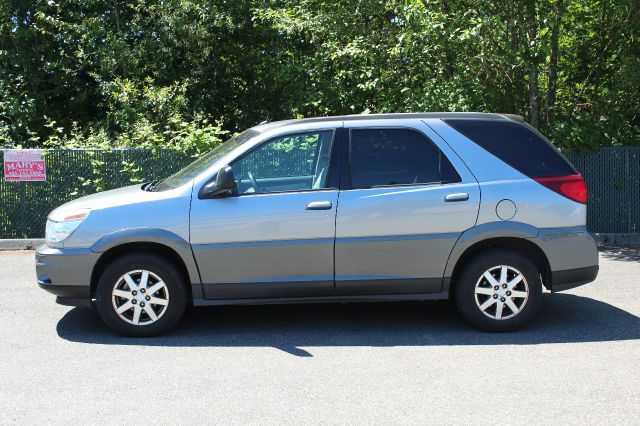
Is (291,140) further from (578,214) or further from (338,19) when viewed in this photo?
(338,19)

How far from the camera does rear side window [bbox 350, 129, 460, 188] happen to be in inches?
264

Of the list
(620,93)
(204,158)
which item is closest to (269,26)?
(620,93)

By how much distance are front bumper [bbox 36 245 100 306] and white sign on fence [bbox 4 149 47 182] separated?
6.27 metres

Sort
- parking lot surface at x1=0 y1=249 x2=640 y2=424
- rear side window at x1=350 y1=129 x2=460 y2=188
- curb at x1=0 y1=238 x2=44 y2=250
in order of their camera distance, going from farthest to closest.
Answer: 1. curb at x1=0 y1=238 x2=44 y2=250
2. rear side window at x1=350 y1=129 x2=460 y2=188
3. parking lot surface at x1=0 y1=249 x2=640 y2=424

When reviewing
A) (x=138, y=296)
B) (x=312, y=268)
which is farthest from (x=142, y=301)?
(x=312, y=268)

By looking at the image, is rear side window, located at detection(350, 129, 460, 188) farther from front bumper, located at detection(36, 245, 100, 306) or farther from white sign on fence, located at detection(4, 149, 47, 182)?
white sign on fence, located at detection(4, 149, 47, 182)

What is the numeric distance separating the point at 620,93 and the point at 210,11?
8.54m

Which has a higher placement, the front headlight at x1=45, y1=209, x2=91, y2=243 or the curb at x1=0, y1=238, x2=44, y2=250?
the front headlight at x1=45, y1=209, x2=91, y2=243

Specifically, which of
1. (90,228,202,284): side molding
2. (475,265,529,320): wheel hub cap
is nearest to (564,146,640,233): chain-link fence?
(475,265,529,320): wheel hub cap

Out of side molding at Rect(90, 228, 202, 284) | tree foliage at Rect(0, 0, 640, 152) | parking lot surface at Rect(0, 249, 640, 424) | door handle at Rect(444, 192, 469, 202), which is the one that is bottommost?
parking lot surface at Rect(0, 249, 640, 424)

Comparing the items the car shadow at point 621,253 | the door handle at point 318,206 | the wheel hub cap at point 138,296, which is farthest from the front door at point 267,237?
the car shadow at point 621,253

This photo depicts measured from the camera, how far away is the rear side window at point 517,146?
6824mm

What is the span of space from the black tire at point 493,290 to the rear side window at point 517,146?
2.49 ft

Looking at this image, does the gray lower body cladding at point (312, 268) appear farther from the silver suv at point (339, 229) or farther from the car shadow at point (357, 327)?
the car shadow at point (357, 327)
